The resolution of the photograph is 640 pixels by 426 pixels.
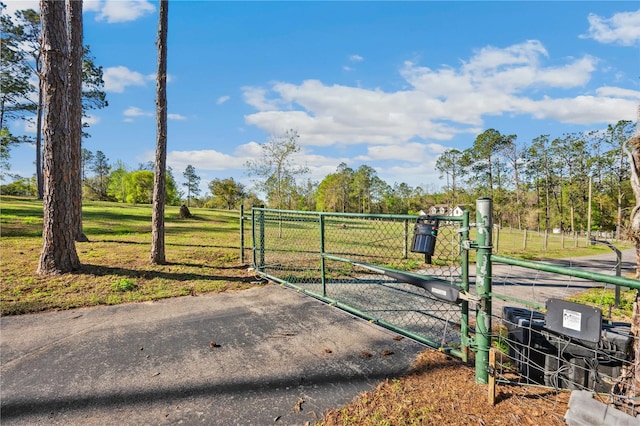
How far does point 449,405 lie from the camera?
205cm

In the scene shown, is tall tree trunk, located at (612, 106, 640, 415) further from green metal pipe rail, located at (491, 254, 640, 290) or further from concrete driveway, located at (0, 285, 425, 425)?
concrete driveway, located at (0, 285, 425, 425)

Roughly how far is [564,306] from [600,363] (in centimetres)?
68

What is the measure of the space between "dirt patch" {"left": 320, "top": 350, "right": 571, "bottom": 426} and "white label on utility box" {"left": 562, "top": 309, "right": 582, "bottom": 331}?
56 centimetres

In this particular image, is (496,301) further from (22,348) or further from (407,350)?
(22,348)

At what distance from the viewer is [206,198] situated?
61250 millimetres

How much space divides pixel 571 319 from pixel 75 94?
11151 mm

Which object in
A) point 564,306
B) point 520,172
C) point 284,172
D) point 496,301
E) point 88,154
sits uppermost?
point 88,154

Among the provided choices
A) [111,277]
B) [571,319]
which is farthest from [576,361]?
[111,277]

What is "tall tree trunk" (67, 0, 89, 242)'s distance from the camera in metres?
7.59

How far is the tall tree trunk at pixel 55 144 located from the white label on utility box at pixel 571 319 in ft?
22.9

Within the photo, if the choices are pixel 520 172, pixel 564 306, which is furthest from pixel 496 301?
pixel 520 172

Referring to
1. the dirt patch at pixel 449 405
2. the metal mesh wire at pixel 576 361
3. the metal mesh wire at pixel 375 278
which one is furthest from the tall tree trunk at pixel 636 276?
the metal mesh wire at pixel 375 278

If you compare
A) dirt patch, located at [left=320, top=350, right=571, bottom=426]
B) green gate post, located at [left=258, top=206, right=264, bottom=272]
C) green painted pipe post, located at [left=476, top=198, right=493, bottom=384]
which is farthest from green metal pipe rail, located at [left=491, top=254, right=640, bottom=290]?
green gate post, located at [left=258, top=206, right=264, bottom=272]

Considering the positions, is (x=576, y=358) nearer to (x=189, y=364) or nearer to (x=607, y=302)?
(x=189, y=364)
